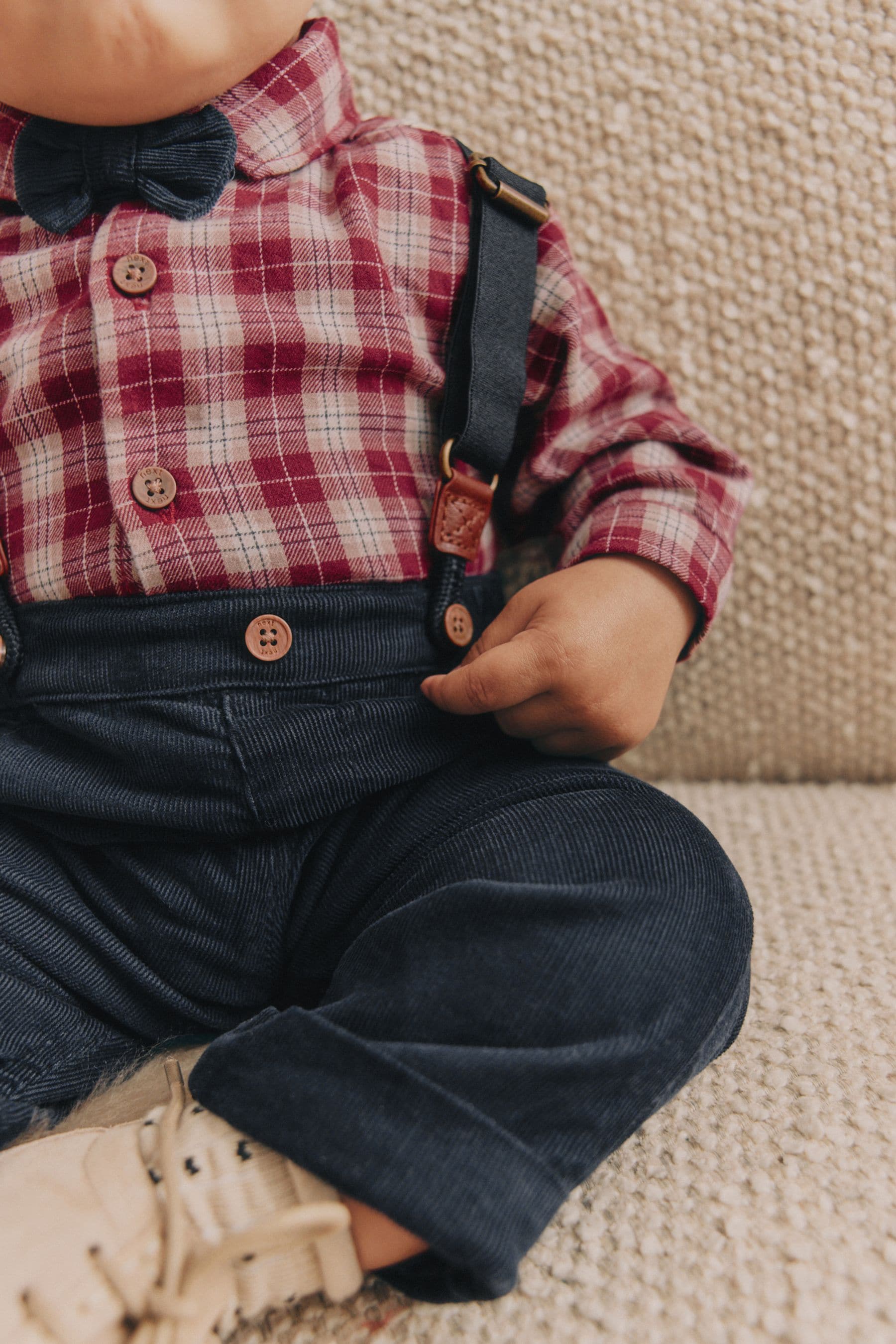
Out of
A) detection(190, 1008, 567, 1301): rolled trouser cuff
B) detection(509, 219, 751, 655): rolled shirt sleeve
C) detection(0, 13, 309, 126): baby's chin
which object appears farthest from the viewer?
detection(509, 219, 751, 655): rolled shirt sleeve

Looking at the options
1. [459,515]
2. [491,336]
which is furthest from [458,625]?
[491,336]

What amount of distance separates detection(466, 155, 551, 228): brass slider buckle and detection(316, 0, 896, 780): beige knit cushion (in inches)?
4.9

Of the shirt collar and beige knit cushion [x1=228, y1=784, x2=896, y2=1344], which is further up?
the shirt collar

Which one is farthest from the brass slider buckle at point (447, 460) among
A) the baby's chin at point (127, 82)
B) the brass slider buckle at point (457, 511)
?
the baby's chin at point (127, 82)

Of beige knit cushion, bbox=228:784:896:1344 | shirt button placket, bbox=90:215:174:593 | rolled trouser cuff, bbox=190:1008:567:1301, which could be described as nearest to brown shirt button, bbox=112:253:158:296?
shirt button placket, bbox=90:215:174:593

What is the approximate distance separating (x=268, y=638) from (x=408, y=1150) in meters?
0.27

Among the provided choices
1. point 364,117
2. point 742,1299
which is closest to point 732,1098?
point 742,1299

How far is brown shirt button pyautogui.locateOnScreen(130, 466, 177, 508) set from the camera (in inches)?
21.3

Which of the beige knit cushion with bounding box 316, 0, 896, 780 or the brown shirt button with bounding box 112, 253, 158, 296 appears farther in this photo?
the beige knit cushion with bounding box 316, 0, 896, 780

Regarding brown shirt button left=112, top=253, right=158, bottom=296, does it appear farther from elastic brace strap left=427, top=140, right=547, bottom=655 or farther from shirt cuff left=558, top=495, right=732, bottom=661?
shirt cuff left=558, top=495, right=732, bottom=661

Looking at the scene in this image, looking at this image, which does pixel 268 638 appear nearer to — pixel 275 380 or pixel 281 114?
pixel 275 380

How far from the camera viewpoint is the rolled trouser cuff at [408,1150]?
14.6 inches

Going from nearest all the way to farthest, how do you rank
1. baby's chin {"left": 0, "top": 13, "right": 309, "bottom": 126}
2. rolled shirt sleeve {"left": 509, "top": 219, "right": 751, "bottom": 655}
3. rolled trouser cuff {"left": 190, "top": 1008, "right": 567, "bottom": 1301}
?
rolled trouser cuff {"left": 190, "top": 1008, "right": 567, "bottom": 1301} → baby's chin {"left": 0, "top": 13, "right": 309, "bottom": 126} → rolled shirt sleeve {"left": 509, "top": 219, "right": 751, "bottom": 655}

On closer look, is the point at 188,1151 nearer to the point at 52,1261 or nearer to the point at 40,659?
the point at 52,1261
